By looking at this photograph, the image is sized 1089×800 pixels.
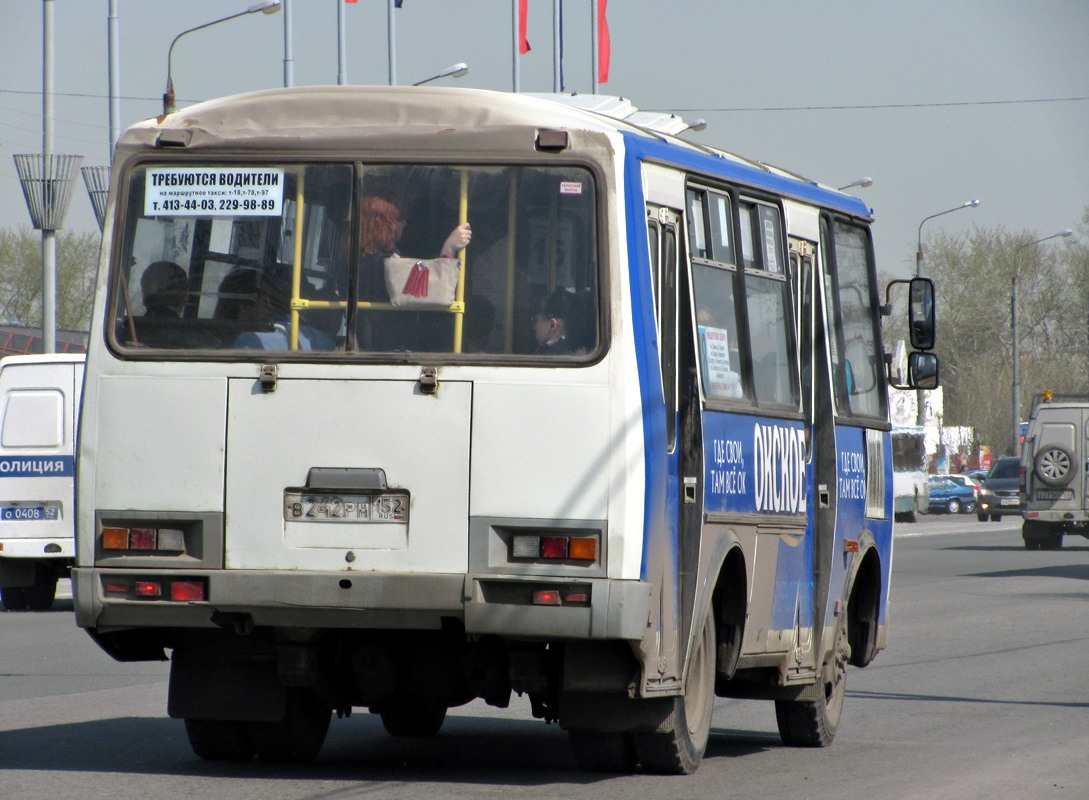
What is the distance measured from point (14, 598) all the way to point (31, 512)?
1487 millimetres

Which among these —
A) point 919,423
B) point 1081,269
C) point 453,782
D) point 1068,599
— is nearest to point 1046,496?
point 1068,599

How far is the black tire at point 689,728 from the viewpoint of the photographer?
25.0 feet

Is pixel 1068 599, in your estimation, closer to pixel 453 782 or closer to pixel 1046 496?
pixel 1046 496

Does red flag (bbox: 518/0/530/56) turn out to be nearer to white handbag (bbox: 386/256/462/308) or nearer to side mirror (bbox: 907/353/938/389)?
side mirror (bbox: 907/353/938/389)

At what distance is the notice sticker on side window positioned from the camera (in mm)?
7266

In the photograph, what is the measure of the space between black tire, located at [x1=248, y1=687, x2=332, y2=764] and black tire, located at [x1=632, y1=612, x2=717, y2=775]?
1.49 m

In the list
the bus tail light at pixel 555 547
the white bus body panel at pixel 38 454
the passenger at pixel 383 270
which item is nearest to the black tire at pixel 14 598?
the white bus body panel at pixel 38 454

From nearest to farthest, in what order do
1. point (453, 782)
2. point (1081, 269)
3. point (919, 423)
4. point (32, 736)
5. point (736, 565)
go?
point (453, 782) → point (736, 565) → point (32, 736) → point (919, 423) → point (1081, 269)

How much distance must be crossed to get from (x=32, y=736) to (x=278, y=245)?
11.3 ft

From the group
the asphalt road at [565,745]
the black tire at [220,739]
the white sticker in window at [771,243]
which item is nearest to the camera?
the asphalt road at [565,745]

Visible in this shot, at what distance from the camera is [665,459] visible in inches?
281

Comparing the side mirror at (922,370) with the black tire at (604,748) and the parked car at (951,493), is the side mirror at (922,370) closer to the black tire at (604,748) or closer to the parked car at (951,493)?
the black tire at (604,748)

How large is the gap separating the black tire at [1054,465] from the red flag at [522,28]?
15.4 meters

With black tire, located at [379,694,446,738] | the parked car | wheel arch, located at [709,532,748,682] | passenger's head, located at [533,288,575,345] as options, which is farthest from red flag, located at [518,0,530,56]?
passenger's head, located at [533,288,575,345]
